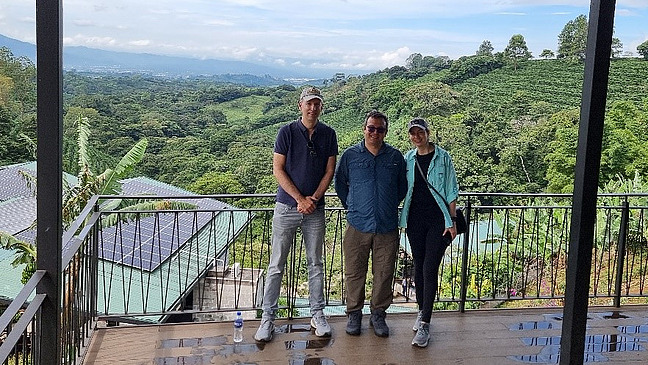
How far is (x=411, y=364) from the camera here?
135 inches

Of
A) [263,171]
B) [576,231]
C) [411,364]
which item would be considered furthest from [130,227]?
[576,231]

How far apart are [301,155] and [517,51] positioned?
609 inches

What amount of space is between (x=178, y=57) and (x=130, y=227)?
9078mm

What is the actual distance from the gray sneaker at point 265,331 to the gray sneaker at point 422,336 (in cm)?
87

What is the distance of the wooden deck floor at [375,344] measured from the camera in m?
3.45

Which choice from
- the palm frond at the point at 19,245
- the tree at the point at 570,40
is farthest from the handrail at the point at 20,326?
the tree at the point at 570,40

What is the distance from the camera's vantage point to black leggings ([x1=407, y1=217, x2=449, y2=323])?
3.59 meters

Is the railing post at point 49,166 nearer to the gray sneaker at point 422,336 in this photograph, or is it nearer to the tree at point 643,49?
the gray sneaker at point 422,336

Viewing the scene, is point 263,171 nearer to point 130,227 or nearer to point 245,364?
point 130,227

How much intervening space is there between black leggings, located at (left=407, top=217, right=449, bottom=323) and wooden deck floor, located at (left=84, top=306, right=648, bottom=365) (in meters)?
0.29

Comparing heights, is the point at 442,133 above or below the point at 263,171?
above

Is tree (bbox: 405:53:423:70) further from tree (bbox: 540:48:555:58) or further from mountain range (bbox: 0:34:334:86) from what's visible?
tree (bbox: 540:48:555:58)

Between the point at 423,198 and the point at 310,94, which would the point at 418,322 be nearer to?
the point at 423,198

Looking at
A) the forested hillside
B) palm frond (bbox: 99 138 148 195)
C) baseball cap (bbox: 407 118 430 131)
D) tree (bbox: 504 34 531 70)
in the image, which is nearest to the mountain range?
the forested hillside
